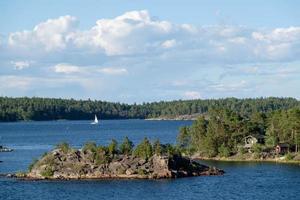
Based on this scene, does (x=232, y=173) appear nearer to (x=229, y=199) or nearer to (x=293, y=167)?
(x=293, y=167)

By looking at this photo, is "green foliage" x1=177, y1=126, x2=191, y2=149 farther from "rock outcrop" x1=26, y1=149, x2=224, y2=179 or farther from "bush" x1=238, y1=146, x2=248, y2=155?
"rock outcrop" x1=26, y1=149, x2=224, y2=179

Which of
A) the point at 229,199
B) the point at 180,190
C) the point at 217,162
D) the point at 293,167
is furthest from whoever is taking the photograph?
the point at 217,162

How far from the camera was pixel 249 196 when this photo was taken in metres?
88.1

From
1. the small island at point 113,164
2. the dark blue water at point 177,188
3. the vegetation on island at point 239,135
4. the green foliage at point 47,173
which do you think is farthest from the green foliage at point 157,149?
the vegetation on island at point 239,135

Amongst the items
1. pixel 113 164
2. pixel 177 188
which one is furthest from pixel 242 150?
pixel 177 188

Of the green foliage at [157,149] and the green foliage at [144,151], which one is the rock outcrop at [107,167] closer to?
the green foliage at [144,151]

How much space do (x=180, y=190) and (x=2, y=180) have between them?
2864 centimetres

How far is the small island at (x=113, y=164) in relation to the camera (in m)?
106

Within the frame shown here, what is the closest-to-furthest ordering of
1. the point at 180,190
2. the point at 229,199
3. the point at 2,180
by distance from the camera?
the point at 229,199, the point at 180,190, the point at 2,180

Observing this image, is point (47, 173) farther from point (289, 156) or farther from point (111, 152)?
point (289, 156)

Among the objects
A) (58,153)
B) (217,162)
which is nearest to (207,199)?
(58,153)

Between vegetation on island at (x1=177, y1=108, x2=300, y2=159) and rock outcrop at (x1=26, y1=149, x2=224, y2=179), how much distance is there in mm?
28167

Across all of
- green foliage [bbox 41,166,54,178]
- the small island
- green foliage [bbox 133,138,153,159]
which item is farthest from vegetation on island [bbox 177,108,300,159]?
green foliage [bbox 41,166,54,178]

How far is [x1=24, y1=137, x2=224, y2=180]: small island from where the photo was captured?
10575 cm
